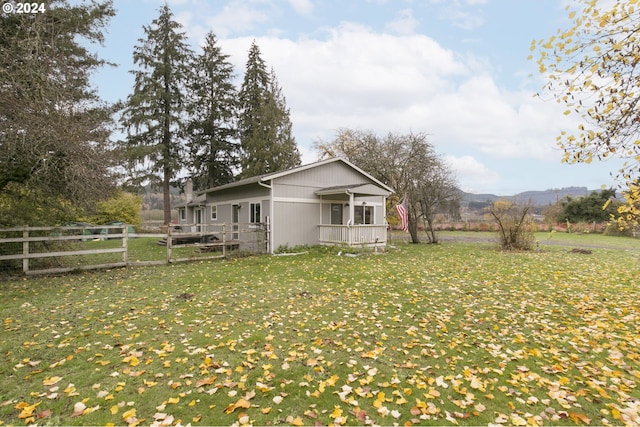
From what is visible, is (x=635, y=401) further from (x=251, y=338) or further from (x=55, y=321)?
(x=55, y=321)

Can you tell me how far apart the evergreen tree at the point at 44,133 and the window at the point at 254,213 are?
6.72 metres

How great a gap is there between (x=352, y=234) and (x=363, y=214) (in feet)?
9.49

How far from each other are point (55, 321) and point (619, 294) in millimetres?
11123

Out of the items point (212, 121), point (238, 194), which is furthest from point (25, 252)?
point (212, 121)

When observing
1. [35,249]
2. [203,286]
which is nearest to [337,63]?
[203,286]

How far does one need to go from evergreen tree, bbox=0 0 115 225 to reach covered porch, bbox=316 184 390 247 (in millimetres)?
8952

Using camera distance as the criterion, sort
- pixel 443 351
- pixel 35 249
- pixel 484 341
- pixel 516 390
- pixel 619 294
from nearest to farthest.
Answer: pixel 516 390
pixel 443 351
pixel 484 341
pixel 619 294
pixel 35 249

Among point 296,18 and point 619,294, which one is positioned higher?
point 296,18

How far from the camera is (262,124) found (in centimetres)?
2905

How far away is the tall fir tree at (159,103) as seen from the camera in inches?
1035

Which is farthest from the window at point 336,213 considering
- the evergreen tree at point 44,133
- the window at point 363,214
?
the evergreen tree at point 44,133

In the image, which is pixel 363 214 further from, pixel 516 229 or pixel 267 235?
pixel 516 229

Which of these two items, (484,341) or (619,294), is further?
(619,294)

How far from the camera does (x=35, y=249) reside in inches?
368
